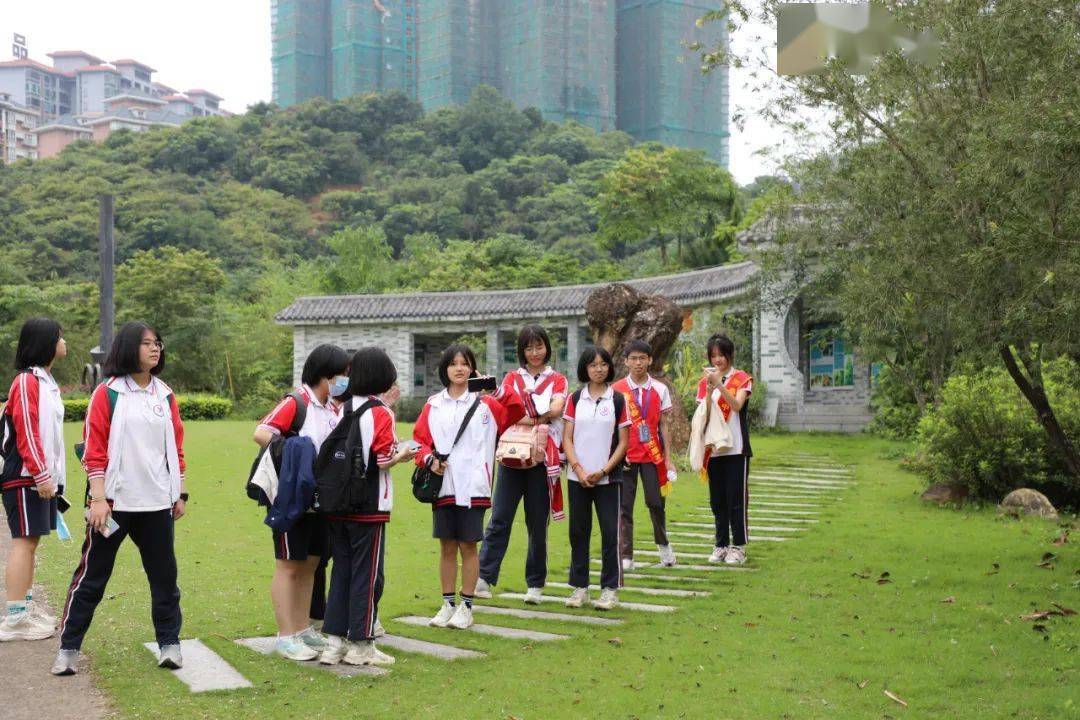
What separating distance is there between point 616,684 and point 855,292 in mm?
4633

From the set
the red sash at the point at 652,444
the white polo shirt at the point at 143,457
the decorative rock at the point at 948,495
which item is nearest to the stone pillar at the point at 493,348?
the decorative rock at the point at 948,495

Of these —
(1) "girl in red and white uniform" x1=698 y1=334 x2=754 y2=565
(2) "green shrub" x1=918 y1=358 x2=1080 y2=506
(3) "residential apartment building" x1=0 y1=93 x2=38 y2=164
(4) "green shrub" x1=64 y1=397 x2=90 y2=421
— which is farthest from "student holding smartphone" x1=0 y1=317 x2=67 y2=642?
(3) "residential apartment building" x1=0 y1=93 x2=38 y2=164

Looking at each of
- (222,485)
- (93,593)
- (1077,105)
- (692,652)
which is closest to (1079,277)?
(1077,105)

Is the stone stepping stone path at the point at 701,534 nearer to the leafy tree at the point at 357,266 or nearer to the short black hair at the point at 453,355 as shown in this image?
the short black hair at the point at 453,355

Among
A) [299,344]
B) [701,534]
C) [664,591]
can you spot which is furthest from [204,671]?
[299,344]

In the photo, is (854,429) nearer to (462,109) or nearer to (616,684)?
(616,684)

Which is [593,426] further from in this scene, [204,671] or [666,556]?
[204,671]

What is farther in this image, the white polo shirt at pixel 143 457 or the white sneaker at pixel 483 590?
the white sneaker at pixel 483 590

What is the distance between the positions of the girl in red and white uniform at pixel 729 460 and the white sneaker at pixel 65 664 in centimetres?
475

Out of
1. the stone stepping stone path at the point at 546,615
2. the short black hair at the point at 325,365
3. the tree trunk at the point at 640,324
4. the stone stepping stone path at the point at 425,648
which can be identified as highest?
the tree trunk at the point at 640,324

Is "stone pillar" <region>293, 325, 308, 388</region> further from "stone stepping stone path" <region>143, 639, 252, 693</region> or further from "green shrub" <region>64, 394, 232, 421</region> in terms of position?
"stone stepping stone path" <region>143, 639, 252, 693</region>

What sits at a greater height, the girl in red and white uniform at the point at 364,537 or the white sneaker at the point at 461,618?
the girl in red and white uniform at the point at 364,537

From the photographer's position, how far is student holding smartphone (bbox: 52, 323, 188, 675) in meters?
5.13

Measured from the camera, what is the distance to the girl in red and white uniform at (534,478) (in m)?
6.96
